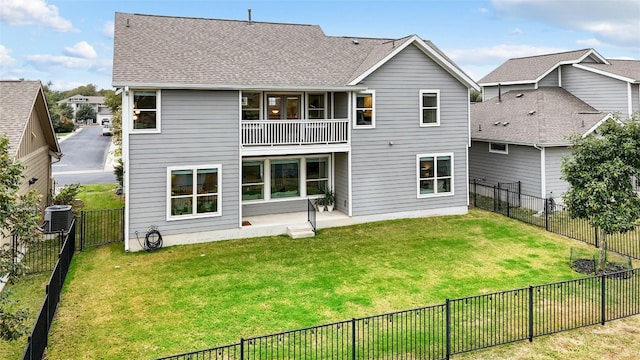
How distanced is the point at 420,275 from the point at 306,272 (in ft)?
11.0

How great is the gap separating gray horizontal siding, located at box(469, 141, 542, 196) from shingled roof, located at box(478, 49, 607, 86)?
20.0ft

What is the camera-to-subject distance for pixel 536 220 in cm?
1855

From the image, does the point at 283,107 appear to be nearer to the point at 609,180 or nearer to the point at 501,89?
the point at 609,180

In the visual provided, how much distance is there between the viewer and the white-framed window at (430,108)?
1911 centimetres

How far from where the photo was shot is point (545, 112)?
22.0 metres

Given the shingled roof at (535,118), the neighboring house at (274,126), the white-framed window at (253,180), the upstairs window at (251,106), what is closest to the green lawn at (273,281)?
the neighboring house at (274,126)

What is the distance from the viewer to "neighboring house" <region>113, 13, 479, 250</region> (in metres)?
15.1

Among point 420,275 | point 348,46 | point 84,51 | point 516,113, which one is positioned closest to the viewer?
point 420,275

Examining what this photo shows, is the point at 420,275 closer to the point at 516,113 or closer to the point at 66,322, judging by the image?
the point at 66,322

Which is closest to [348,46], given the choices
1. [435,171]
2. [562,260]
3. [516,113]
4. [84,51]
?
[435,171]

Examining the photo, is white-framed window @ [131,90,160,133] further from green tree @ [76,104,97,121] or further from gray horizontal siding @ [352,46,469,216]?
green tree @ [76,104,97,121]

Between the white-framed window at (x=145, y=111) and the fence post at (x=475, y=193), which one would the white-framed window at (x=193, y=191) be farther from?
the fence post at (x=475, y=193)

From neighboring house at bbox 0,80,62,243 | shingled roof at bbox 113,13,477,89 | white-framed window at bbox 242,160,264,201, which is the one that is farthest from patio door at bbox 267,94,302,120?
neighboring house at bbox 0,80,62,243

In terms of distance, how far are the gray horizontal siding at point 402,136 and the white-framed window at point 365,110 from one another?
0.20 m
